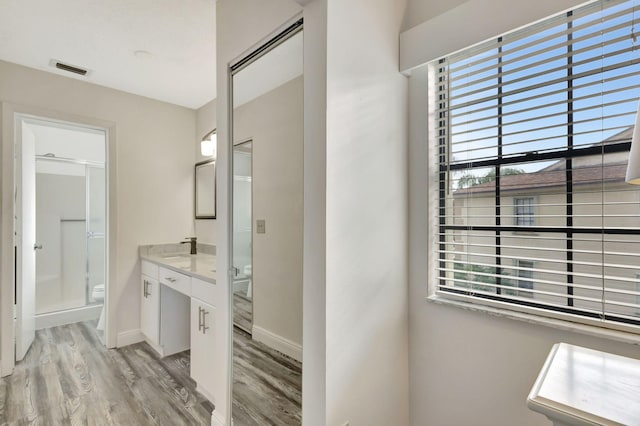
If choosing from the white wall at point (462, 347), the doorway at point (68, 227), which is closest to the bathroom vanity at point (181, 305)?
the doorway at point (68, 227)

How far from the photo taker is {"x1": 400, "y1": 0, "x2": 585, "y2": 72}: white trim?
3.77 ft

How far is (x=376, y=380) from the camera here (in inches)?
53.1

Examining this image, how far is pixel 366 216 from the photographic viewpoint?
1.32 meters

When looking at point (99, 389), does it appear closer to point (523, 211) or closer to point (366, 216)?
point (366, 216)

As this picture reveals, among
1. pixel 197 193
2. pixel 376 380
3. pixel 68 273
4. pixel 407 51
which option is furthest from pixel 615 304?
pixel 68 273

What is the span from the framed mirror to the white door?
1.48 m

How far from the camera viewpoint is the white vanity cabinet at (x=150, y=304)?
2.77 metres

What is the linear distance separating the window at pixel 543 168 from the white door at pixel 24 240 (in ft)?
11.1

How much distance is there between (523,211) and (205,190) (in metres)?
3.03

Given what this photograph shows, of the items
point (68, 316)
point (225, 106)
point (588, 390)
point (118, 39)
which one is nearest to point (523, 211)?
point (588, 390)

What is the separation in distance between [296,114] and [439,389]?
4.89 ft

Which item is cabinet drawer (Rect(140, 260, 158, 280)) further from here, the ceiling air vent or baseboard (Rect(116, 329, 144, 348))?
the ceiling air vent

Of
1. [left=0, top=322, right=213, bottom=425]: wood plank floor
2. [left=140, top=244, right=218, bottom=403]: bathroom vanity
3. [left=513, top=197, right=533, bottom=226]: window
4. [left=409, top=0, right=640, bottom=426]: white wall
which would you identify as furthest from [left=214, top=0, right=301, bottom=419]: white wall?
[left=513, top=197, right=533, bottom=226]: window

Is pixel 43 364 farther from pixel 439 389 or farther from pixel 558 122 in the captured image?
pixel 558 122
